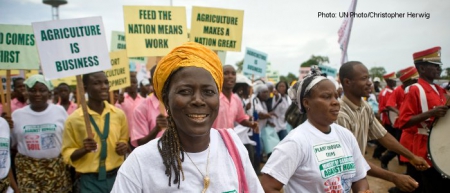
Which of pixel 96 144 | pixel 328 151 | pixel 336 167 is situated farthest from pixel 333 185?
pixel 96 144

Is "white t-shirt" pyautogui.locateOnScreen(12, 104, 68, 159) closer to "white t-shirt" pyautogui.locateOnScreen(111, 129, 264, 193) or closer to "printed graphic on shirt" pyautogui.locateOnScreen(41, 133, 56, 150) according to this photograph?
"printed graphic on shirt" pyautogui.locateOnScreen(41, 133, 56, 150)

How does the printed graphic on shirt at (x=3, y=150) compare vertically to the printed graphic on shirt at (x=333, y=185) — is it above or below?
below

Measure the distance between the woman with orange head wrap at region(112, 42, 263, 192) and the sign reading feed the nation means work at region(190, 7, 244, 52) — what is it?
14.6 feet

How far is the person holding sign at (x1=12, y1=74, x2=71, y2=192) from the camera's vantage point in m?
4.15

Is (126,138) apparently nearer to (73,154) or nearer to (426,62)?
(73,154)

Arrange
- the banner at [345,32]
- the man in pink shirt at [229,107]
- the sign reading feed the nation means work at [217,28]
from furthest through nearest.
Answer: the banner at [345,32] < the sign reading feed the nation means work at [217,28] < the man in pink shirt at [229,107]

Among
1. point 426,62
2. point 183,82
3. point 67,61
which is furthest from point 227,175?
point 426,62

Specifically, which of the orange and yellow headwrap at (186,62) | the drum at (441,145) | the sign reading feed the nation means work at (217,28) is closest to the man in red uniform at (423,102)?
the drum at (441,145)

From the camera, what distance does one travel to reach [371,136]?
367 centimetres

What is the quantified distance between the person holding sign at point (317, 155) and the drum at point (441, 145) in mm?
1907

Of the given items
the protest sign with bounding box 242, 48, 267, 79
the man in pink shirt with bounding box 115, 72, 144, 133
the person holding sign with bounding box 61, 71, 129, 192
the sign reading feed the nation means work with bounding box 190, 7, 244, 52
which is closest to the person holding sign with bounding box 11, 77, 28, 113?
the man in pink shirt with bounding box 115, 72, 144, 133

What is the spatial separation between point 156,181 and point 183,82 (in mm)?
453

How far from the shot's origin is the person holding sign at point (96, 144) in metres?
3.58

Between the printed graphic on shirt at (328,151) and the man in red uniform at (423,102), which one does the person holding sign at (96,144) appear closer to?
the printed graphic on shirt at (328,151)
